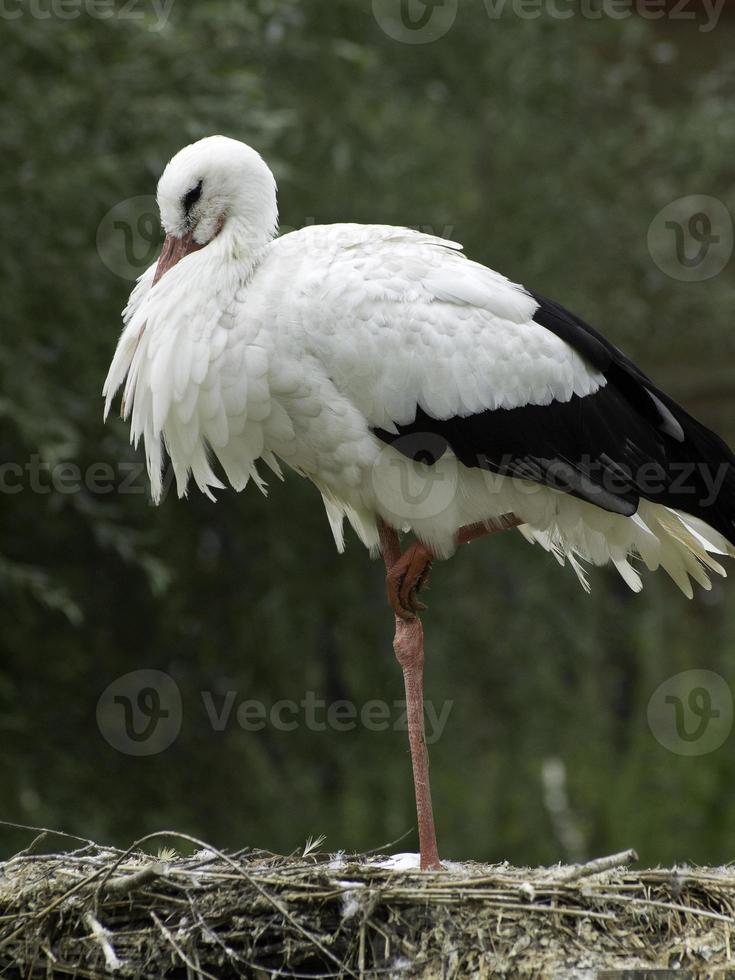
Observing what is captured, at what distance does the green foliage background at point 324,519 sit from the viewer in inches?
256

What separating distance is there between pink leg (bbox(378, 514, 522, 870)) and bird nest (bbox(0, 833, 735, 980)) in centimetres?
67

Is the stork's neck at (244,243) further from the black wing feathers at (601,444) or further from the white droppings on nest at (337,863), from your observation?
the white droppings on nest at (337,863)

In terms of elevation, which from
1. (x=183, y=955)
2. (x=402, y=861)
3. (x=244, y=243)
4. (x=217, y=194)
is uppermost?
(x=217, y=194)

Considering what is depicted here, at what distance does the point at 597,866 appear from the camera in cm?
349

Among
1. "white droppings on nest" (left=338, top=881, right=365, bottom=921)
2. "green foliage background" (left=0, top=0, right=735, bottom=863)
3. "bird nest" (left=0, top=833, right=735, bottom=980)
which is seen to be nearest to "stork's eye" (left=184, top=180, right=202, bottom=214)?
"green foliage background" (left=0, top=0, right=735, bottom=863)

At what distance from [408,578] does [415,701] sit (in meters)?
0.35

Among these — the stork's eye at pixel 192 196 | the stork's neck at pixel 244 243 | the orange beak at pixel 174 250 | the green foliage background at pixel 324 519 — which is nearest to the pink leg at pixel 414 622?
the stork's neck at pixel 244 243

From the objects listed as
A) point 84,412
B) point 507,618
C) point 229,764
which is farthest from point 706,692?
point 84,412

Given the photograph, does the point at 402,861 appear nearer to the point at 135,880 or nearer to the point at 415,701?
the point at 415,701

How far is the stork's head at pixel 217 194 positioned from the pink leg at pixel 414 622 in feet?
3.09

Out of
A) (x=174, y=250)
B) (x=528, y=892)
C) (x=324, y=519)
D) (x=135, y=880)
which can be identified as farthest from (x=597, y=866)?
(x=324, y=519)

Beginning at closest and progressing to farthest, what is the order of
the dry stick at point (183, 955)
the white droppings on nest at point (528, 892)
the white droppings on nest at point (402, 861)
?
the dry stick at point (183, 955)
the white droppings on nest at point (528, 892)
the white droppings on nest at point (402, 861)

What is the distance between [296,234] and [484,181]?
17.5 ft

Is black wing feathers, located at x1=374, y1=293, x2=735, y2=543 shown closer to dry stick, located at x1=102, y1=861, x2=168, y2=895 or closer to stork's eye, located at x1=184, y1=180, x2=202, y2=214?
stork's eye, located at x1=184, y1=180, x2=202, y2=214
